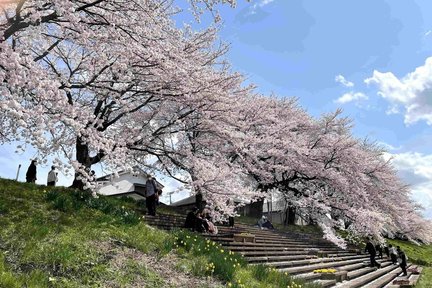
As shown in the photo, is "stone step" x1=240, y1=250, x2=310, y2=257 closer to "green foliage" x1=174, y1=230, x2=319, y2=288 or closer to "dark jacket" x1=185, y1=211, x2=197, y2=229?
"dark jacket" x1=185, y1=211, x2=197, y2=229

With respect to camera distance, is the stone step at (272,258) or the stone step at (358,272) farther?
the stone step at (358,272)

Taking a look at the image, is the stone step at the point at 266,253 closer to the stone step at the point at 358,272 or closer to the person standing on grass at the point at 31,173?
the stone step at the point at 358,272

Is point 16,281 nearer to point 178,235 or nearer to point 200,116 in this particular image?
point 178,235

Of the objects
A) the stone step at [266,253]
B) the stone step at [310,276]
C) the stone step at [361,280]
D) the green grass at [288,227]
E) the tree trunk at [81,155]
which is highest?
the tree trunk at [81,155]

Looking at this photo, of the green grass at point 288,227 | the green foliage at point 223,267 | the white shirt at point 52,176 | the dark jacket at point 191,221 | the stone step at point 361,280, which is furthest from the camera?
the green grass at point 288,227

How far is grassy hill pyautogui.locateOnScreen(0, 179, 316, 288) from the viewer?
21.2 feet

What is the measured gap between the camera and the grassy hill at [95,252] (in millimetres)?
6477

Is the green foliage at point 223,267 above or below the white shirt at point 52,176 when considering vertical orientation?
below

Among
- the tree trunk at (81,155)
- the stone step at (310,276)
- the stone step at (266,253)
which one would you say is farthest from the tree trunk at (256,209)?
the stone step at (310,276)

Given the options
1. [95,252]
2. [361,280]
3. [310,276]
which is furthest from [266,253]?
[95,252]

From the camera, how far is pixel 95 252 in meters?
7.56

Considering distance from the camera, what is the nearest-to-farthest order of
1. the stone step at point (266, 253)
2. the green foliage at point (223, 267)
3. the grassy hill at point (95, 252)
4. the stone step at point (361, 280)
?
1. the grassy hill at point (95, 252)
2. the green foliage at point (223, 267)
3. the stone step at point (266, 253)
4. the stone step at point (361, 280)

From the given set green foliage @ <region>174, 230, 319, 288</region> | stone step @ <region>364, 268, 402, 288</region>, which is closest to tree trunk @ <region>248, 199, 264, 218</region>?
stone step @ <region>364, 268, 402, 288</region>

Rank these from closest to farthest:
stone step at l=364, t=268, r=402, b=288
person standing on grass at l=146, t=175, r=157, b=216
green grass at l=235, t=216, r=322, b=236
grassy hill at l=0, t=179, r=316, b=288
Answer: grassy hill at l=0, t=179, r=316, b=288 < stone step at l=364, t=268, r=402, b=288 < person standing on grass at l=146, t=175, r=157, b=216 < green grass at l=235, t=216, r=322, b=236
